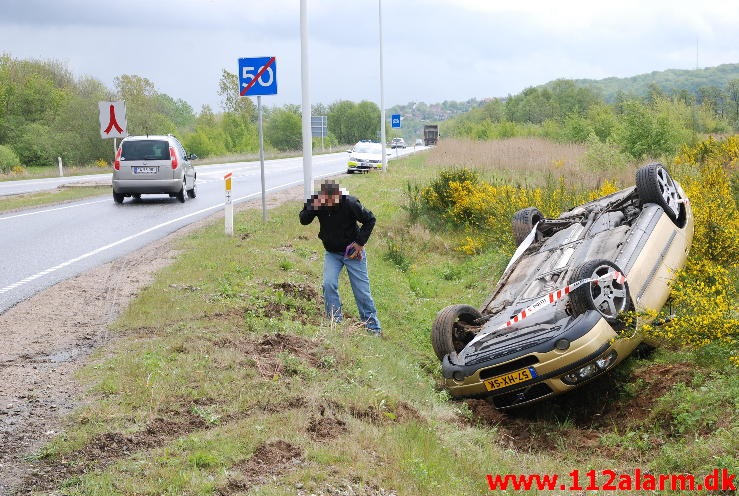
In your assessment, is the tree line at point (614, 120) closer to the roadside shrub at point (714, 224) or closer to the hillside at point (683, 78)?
the roadside shrub at point (714, 224)

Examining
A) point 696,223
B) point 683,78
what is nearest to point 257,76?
point 696,223

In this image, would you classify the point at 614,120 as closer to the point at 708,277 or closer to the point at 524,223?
the point at 524,223

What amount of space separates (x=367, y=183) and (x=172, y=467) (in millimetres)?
23404

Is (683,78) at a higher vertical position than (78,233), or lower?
higher

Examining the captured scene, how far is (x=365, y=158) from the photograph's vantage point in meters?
40.0

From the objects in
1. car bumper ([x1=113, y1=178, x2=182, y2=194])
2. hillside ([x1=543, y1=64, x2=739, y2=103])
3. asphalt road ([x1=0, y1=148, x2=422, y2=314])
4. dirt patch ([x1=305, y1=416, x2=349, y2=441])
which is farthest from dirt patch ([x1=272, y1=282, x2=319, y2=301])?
hillside ([x1=543, y1=64, x2=739, y2=103])

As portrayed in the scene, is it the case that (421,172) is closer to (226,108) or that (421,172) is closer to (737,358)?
(737,358)

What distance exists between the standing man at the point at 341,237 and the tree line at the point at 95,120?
41.9 m

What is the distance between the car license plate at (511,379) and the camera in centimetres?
761

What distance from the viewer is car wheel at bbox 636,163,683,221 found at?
10.2 metres

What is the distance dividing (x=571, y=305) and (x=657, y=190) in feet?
9.66

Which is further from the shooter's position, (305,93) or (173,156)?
(173,156)

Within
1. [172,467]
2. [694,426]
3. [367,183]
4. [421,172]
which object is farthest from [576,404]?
[421,172]

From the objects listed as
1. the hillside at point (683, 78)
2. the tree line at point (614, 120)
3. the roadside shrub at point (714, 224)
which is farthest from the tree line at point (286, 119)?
the hillside at point (683, 78)
